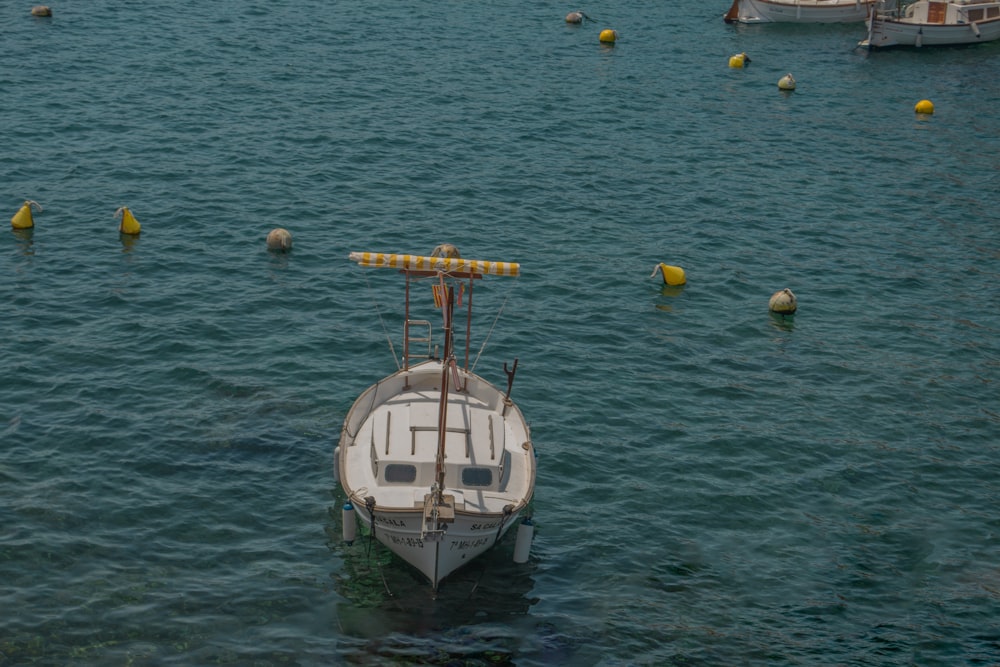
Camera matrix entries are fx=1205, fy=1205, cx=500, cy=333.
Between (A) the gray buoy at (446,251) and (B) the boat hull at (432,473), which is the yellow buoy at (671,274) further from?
(B) the boat hull at (432,473)

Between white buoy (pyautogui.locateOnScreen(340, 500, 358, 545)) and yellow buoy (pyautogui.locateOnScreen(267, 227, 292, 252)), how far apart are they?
62.6ft

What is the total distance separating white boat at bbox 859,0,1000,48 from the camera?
78.5 metres

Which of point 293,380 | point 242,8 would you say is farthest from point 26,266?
point 242,8

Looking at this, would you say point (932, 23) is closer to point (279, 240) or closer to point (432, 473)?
point (279, 240)

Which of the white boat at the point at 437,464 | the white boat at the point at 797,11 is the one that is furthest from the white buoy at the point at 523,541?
the white boat at the point at 797,11

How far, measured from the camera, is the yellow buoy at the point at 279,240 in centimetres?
4691

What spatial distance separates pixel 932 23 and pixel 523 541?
62.5m

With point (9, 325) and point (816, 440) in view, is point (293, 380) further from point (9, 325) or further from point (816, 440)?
point (816, 440)

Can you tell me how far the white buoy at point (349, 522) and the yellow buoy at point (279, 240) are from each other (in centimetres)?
1907

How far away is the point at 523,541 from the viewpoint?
2994 centimetres

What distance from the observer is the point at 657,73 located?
238ft

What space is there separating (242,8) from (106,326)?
4334 centimetres

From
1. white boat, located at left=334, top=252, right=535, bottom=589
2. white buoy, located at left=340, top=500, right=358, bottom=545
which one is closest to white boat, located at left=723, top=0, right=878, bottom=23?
white boat, located at left=334, top=252, right=535, bottom=589

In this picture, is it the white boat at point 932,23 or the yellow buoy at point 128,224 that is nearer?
the yellow buoy at point 128,224
